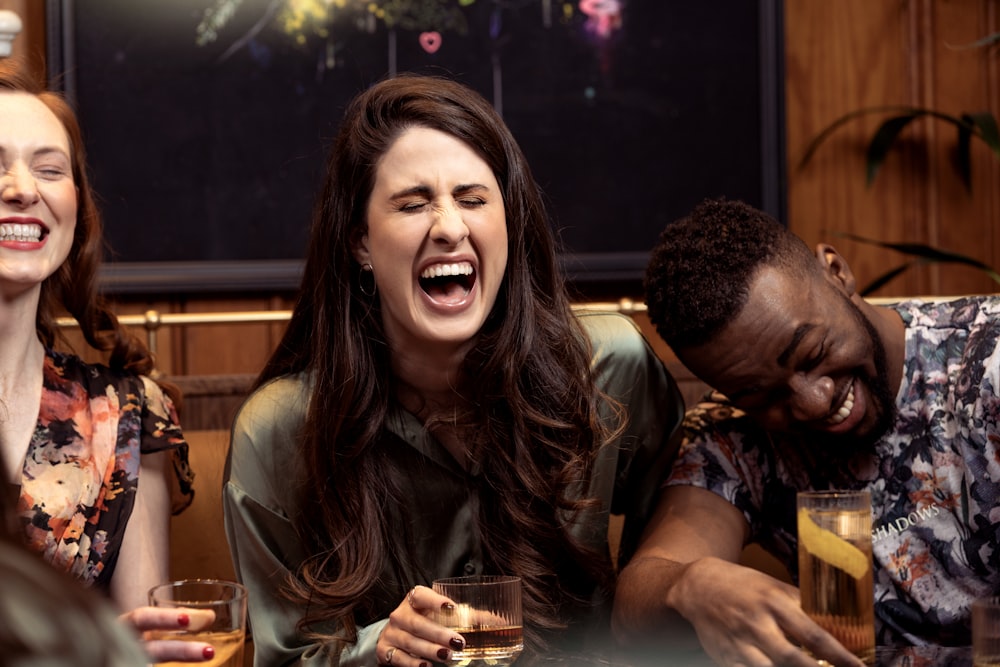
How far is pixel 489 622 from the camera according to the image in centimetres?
143

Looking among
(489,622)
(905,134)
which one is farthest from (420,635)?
(905,134)

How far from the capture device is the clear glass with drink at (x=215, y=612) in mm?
1223

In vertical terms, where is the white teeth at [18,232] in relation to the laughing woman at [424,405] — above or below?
above

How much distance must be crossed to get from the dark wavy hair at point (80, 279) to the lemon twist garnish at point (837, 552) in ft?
4.80

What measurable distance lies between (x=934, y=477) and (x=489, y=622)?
851mm

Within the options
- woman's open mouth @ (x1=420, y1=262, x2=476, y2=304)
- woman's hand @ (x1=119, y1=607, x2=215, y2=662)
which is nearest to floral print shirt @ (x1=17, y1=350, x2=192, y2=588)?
woman's open mouth @ (x1=420, y1=262, x2=476, y2=304)

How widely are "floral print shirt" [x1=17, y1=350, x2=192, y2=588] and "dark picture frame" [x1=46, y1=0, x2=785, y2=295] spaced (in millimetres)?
1050

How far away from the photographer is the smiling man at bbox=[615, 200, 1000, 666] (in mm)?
1844

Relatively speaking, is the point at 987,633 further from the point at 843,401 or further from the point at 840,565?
the point at 843,401

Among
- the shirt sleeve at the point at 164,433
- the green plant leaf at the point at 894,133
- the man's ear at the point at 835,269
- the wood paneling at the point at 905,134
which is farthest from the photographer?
the wood paneling at the point at 905,134

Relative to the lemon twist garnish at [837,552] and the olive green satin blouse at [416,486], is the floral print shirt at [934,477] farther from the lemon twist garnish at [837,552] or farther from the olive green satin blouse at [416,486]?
the lemon twist garnish at [837,552]

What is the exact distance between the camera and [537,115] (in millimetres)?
3600

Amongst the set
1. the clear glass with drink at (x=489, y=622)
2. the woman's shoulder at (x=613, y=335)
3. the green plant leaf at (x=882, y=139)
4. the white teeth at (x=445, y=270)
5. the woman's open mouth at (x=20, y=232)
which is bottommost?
the clear glass with drink at (x=489, y=622)

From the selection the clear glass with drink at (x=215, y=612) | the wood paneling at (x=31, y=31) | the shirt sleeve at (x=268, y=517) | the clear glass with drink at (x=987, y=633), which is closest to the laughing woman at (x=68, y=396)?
the shirt sleeve at (x=268, y=517)
